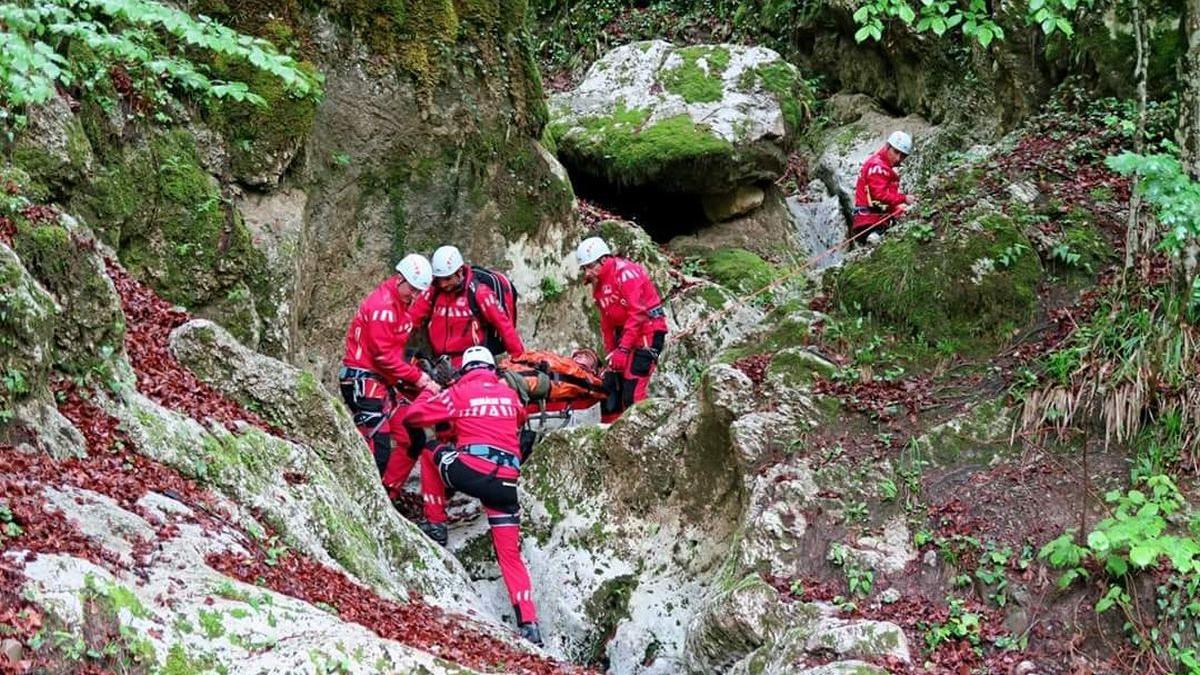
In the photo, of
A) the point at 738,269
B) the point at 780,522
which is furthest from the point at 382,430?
the point at 738,269

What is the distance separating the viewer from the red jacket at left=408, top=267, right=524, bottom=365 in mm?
11414

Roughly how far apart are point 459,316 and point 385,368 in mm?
1231

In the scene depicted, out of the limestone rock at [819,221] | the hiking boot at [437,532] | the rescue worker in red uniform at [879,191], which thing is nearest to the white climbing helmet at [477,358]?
the hiking boot at [437,532]

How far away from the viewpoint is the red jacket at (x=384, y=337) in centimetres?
1039

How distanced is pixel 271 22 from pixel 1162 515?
928cm

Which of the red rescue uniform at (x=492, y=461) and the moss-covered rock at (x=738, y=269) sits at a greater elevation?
the red rescue uniform at (x=492, y=461)

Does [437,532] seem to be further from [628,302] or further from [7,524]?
[7,524]

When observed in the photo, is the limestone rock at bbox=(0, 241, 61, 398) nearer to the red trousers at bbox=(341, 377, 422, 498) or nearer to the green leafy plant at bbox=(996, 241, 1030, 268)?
the red trousers at bbox=(341, 377, 422, 498)

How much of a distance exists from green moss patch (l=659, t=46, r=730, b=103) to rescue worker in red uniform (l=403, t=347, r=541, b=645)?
8.95 m

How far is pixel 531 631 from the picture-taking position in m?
9.23

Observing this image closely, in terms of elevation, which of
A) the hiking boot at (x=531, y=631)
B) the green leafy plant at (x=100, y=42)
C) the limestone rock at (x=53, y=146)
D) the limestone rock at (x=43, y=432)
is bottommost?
the hiking boot at (x=531, y=631)

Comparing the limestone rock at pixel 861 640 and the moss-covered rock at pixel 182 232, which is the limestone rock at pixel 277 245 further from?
the limestone rock at pixel 861 640

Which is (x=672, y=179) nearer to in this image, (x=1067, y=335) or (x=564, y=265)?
(x=564, y=265)

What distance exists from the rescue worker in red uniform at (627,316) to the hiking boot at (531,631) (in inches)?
131
